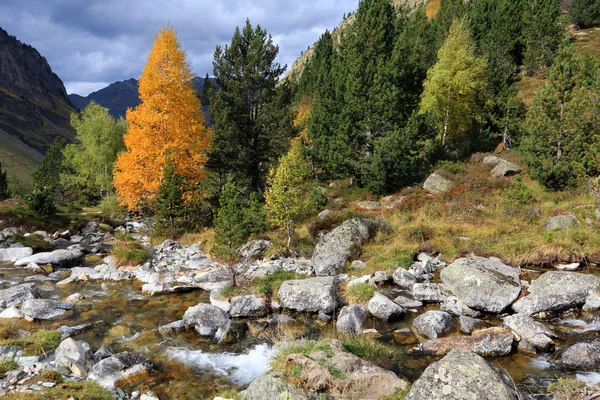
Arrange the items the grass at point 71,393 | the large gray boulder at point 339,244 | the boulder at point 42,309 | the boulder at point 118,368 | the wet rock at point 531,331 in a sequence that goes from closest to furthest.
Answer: the grass at point 71,393 → the boulder at point 118,368 → the wet rock at point 531,331 → the boulder at point 42,309 → the large gray boulder at point 339,244

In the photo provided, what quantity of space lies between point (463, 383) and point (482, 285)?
843 centimetres

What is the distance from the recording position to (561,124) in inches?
938

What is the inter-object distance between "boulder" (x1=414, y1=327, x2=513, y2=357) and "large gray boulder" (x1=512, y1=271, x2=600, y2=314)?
284cm

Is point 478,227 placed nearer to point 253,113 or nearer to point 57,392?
point 253,113

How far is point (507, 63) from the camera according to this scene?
5994 cm

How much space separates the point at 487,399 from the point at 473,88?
133 feet

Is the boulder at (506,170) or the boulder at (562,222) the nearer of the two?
the boulder at (562,222)

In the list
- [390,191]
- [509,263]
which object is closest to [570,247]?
[509,263]

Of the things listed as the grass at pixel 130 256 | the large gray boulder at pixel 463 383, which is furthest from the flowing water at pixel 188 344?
the grass at pixel 130 256

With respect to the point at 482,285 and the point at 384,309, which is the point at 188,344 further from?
the point at 482,285

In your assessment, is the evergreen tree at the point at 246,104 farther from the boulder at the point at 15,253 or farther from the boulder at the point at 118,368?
the boulder at the point at 118,368

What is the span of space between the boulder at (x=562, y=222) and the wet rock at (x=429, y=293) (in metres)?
9.25

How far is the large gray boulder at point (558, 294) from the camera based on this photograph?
12656 mm

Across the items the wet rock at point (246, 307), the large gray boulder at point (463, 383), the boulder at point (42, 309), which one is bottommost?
the wet rock at point (246, 307)
